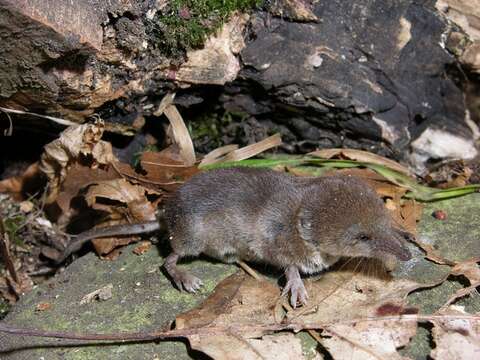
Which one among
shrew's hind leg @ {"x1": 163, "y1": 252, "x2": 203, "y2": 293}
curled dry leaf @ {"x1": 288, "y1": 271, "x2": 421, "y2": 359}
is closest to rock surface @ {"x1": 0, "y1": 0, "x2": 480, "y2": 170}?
shrew's hind leg @ {"x1": 163, "y1": 252, "x2": 203, "y2": 293}

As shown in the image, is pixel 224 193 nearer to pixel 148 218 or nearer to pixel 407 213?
pixel 148 218

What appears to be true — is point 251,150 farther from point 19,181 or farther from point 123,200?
point 19,181

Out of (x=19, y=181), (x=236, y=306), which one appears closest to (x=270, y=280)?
(x=236, y=306)

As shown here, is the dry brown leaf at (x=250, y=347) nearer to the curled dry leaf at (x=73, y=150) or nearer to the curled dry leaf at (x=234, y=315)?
the curled dry leaf at (x=234, y=315)

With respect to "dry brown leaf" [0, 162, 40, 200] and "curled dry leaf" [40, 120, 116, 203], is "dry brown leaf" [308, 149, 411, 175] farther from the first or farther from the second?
"dry brown leaf" [0, 162, 40, 200]

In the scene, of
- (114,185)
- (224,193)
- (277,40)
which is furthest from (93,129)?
(277,40)

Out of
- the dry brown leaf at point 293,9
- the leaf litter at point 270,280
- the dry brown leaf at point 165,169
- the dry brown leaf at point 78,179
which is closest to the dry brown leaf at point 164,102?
the leaf litter at point 270,280
